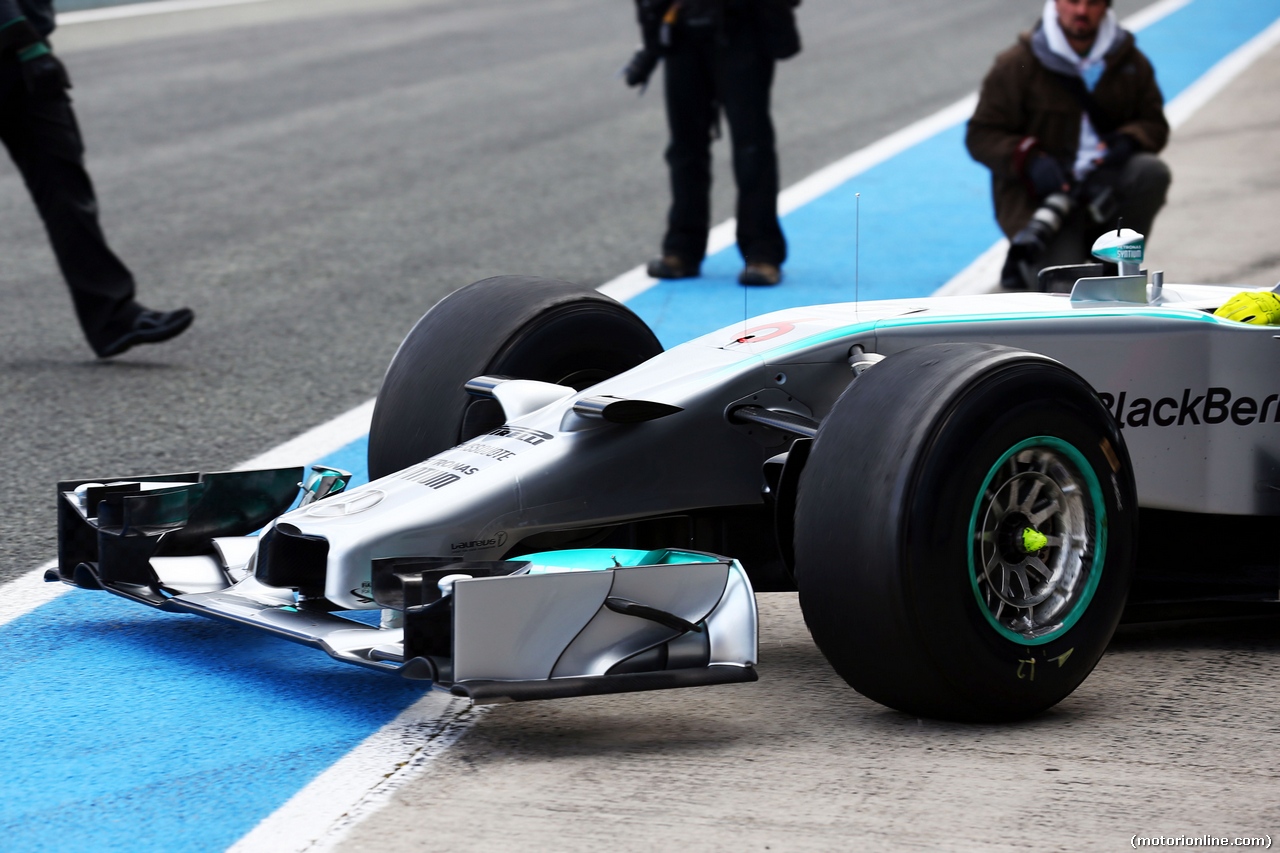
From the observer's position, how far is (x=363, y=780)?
3.36 meters

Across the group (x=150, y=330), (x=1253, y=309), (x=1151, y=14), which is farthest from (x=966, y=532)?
(x=1151, y=14)

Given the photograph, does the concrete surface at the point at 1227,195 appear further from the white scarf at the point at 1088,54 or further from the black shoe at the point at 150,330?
the black shoe at the point at 150,330

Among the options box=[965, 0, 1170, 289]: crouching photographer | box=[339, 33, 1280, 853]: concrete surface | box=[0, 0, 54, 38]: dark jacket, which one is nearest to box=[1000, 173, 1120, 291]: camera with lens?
box=[965, 0, 1170, 289]: crouching photographer

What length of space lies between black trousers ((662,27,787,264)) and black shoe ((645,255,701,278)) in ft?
0.09

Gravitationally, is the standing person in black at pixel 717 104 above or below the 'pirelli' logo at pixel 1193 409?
above

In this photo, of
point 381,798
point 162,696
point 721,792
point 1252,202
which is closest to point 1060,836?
point 721,792

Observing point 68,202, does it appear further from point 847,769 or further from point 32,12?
point 847,769

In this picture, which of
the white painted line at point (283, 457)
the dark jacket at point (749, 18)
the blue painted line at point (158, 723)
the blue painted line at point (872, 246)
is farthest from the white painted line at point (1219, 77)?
→ the blue painted line at point (158, 723)

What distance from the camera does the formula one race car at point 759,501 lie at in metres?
3.42

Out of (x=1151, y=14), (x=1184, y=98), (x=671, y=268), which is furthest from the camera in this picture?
(x=1151, y=14)

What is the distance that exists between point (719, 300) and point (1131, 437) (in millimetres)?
4503

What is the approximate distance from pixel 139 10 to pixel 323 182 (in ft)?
37.4

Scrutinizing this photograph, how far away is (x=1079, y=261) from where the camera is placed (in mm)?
7898

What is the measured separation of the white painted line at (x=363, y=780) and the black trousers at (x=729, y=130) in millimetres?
4927
